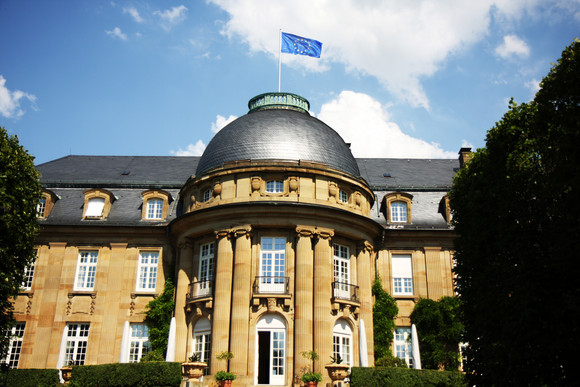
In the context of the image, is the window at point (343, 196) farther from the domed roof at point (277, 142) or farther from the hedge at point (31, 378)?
the hedge at point (31, 378)

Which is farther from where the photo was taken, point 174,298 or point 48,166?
point 48,166

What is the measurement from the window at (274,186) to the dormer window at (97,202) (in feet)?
32.6

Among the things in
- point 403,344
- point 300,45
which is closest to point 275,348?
point 403,344

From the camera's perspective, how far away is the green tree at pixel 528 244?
13828 mm

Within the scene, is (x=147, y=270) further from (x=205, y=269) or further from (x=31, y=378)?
(x=31, y=378)

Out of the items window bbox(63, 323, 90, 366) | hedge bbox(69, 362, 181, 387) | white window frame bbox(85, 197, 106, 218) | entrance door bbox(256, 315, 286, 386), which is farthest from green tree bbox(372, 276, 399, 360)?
white window frame bbox(85, 197, 106, 218)

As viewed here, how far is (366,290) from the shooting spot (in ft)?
89.4

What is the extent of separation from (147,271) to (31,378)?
24.0ft

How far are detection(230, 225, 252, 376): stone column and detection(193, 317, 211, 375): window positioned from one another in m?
1.83

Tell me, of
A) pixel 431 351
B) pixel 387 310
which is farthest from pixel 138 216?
pixel 431 351

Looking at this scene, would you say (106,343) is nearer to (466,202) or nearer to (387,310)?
Answer: (387,310)

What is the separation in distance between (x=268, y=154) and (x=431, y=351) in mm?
12138

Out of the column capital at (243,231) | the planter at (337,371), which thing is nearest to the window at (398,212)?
the column capital at (243,231)

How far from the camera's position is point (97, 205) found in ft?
103
